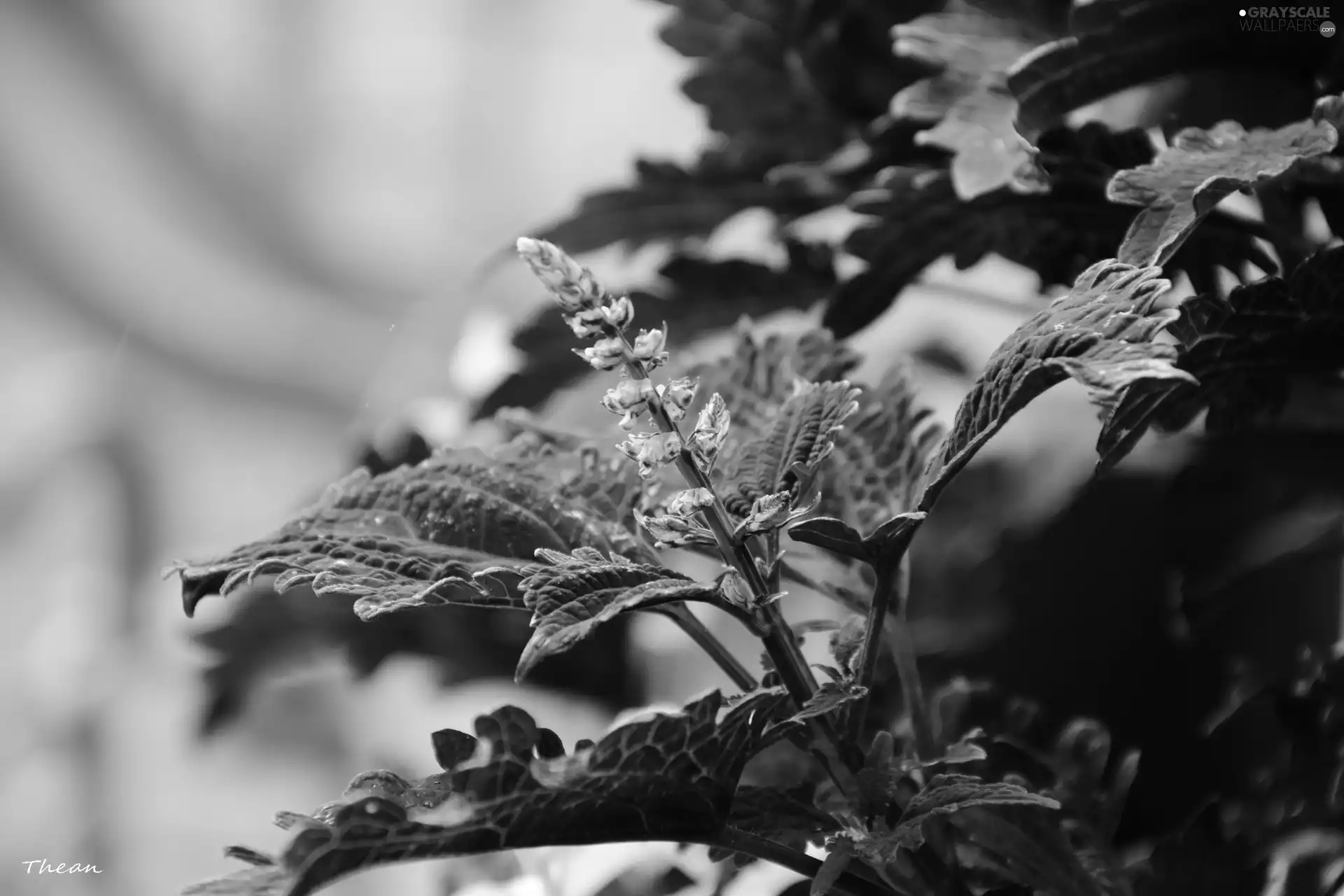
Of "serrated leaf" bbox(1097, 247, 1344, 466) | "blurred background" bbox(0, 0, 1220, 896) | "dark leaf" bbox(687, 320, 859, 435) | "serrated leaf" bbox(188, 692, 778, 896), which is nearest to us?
"serrated leaf" bbox(188, 692, 778, 896)

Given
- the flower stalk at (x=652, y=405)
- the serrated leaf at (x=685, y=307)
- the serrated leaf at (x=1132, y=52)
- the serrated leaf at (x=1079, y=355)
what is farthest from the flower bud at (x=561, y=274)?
the serrated leaf at (x=685, y=307)

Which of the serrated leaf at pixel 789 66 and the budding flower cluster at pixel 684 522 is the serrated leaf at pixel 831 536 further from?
the serrated leaf at pixel 789 66

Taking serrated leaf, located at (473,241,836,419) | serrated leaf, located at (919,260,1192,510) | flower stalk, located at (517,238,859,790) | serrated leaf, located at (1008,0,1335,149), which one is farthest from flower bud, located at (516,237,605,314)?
serrated leaf, located at (473,241,836,419)

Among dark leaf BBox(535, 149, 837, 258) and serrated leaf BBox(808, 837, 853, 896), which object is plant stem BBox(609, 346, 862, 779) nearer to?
serrated leaf BBox(808, 837, 853, 896)

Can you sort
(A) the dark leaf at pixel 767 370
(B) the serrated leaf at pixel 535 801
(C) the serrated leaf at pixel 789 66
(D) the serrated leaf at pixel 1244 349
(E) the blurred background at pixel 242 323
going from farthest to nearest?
(E) the blurred background at pixel 242 323, (C) the serrated leaf at pixel 789 66, (A) the dark leaf at pixel 767 370, (D) the serrated leaf at pixel 1244 349, (B) the serrated leaf at pixel 535 801

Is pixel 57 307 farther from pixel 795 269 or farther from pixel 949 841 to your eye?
pixel 949 841
